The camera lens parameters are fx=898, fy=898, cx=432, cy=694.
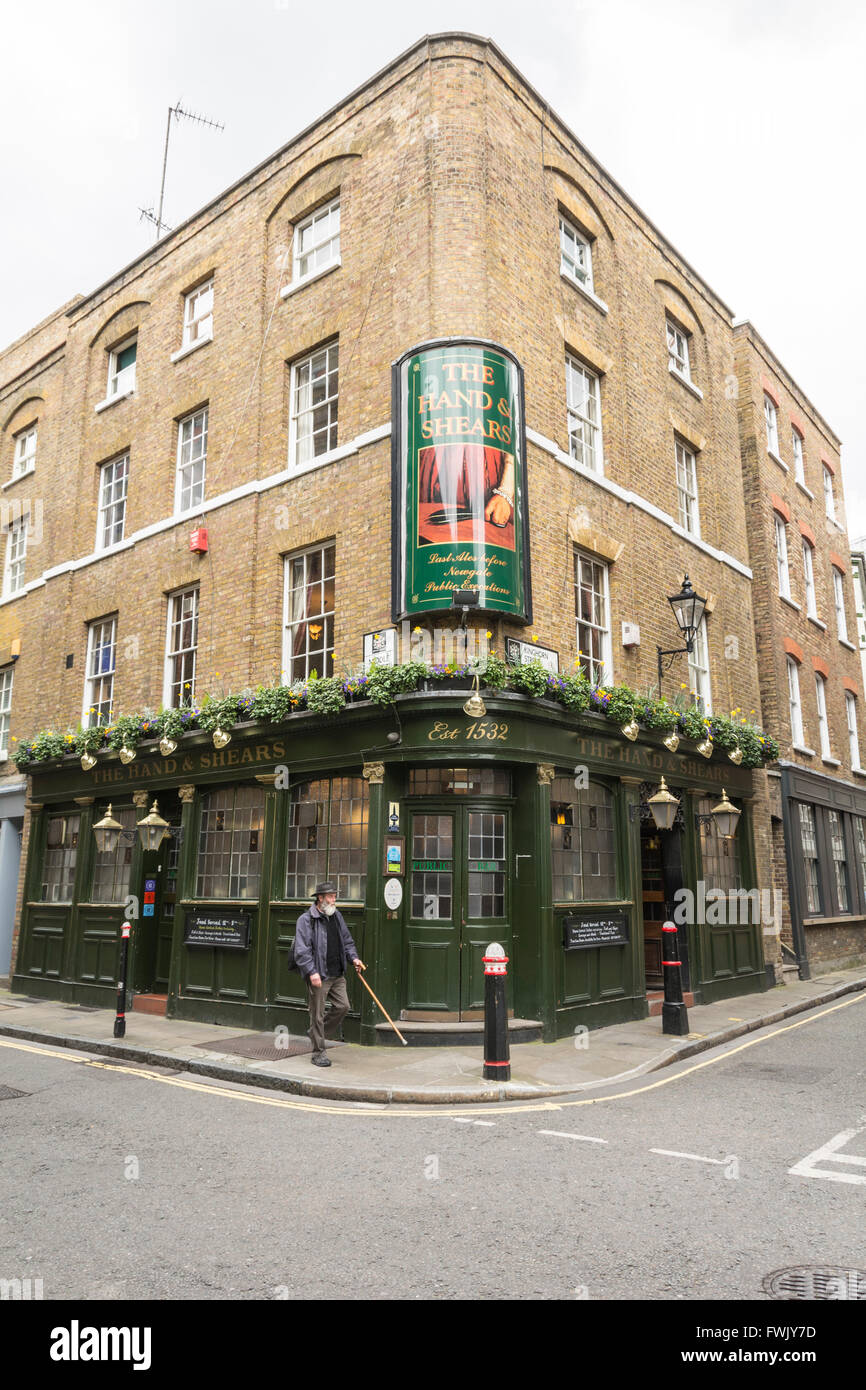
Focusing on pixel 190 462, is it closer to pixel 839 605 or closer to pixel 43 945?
pixel 43 945

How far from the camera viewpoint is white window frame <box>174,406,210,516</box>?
579 inches

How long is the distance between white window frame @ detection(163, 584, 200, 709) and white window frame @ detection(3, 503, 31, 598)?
19.8ft

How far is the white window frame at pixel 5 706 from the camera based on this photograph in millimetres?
17828

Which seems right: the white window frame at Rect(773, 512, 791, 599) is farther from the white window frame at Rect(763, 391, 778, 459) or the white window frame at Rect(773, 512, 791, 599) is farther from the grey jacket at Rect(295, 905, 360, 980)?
the grey jacket at Rect(295, 905, 360, 980)

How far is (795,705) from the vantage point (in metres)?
18.7

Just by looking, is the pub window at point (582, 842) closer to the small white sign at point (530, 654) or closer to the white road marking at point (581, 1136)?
the small white sign at point (530, 654)

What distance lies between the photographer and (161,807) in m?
14.2

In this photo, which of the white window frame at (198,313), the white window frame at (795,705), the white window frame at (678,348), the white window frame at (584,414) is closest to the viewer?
the white window frame at (584,414)

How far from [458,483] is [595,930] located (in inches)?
225

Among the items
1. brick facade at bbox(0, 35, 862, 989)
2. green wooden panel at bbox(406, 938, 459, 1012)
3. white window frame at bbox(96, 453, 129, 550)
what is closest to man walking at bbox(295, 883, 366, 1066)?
green wooden panel at bbox(406, 938, 459, 1012)

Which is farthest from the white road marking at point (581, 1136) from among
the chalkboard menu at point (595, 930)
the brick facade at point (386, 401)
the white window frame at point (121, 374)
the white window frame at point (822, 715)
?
the white window frame at point (822, 715)

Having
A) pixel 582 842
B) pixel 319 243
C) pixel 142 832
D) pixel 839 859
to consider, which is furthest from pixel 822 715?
pixel 142 832

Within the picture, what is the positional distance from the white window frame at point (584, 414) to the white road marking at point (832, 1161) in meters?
9.29

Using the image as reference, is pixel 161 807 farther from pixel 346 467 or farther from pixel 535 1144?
pixel 535 1144
